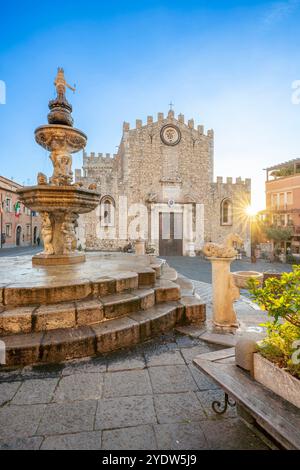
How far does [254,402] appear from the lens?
67.7 inches

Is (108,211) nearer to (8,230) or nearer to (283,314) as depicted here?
(8,230)

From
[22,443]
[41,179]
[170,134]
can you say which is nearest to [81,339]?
[22,443]

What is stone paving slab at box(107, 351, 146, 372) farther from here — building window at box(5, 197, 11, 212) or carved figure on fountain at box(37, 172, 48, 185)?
building window at box(5, 197, 11, 212)

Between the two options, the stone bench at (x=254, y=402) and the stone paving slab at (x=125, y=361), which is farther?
the stone paving slab at (x=125, y=361)

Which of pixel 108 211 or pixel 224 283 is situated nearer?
pixel 224 283

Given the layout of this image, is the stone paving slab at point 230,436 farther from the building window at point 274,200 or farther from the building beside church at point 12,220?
the building window at point 274,200

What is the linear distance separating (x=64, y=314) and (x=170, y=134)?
2155cm

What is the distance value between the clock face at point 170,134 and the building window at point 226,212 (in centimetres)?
719

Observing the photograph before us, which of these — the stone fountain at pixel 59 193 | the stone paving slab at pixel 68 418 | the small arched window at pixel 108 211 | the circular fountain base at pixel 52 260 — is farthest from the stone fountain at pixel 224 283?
the small arched window at pixel 108 211

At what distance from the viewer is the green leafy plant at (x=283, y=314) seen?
5.98 feet

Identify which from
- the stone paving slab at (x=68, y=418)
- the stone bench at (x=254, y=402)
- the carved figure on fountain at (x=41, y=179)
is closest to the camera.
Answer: the stone bench at (x=254, y=402)

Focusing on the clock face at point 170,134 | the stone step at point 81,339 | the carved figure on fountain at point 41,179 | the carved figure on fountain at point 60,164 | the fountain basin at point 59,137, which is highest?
the clock face at point 170,134

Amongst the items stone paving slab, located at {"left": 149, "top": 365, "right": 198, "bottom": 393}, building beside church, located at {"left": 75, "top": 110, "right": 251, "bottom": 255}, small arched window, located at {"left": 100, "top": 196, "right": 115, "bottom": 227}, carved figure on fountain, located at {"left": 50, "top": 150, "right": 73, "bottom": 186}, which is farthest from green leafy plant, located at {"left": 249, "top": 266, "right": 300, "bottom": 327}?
small arched window, located at {"left": 100, "top": 196, "right": 115, "bottom": 227}

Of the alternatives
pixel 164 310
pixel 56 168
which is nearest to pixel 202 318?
pixel 164 310
